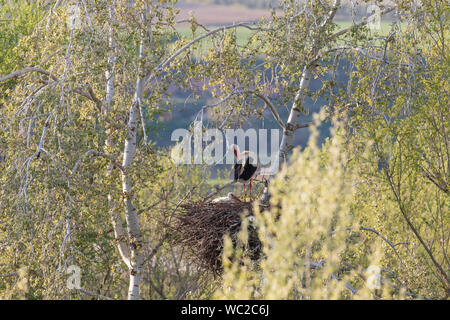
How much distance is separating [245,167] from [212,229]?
1334 millimetres

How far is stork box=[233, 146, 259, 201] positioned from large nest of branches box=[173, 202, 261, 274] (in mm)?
807

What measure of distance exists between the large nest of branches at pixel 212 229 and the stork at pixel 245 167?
0.81 m

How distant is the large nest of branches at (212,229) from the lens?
7562 millimetres

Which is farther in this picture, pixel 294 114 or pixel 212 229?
pixel 294 114

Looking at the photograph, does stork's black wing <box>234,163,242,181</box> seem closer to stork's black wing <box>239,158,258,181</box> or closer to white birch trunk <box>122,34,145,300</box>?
stork's black wing <box>239,158,258,181</box>

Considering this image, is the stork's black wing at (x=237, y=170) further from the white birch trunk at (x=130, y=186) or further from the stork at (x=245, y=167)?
the white birch trunk at (x=130, y=186)

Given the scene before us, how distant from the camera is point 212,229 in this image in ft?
25.1

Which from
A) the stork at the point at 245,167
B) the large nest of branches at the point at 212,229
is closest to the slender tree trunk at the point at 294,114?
the stork at the point at 245,167

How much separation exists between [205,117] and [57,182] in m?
2.83

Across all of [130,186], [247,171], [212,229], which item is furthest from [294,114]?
[130,186]

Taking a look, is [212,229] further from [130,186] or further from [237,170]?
[130,186]
